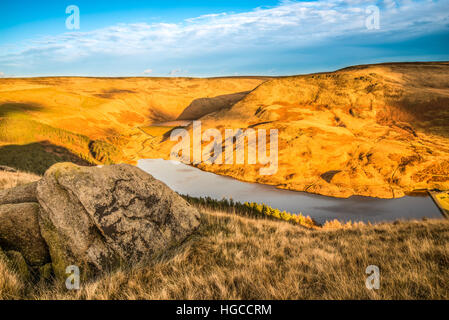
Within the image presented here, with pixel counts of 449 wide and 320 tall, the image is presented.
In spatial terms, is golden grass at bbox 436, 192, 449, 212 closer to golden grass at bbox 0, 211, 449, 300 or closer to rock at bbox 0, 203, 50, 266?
golden grass at bbox 0, 211, 449, 300

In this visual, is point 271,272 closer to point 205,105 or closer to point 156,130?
point 156,130

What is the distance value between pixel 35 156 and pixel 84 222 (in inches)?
1087

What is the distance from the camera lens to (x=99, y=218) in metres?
5.19

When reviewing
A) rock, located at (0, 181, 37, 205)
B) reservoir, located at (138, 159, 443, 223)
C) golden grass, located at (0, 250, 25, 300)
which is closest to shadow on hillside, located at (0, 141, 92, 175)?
reservoir, located at (138, 159, 443, 223)

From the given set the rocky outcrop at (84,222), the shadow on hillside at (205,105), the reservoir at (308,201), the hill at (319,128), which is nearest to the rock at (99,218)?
the rocky outcrop at (84,222)

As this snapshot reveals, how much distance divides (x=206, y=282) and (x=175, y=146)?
34.4 meters

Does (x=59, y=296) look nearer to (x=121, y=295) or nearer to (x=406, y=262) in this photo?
(x=121, y=295)

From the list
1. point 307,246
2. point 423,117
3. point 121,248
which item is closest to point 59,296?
point 121,248

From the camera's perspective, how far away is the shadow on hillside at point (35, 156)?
24.5m

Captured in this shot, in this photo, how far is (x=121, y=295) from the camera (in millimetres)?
4004

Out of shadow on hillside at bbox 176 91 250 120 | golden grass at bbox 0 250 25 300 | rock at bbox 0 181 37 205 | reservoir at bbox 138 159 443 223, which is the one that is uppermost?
shadow on hillside at bbox 176 91 250 120

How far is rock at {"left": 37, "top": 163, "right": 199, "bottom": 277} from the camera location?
493 cm

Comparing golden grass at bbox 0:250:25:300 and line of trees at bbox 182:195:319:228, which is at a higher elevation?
golden grass at bbox 0:250:25:300
